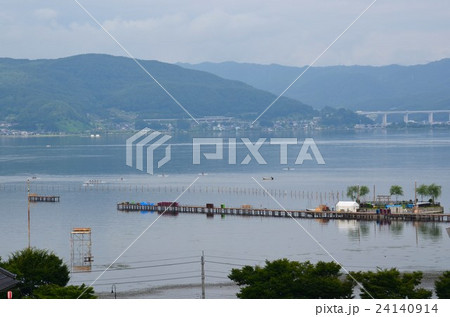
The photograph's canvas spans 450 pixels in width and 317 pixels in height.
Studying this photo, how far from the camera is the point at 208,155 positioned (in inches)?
3319

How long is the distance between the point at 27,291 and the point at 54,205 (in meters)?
26.7

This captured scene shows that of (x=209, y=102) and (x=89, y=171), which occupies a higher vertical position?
(x=209, y=102)

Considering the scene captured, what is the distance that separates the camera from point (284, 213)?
37.2 m

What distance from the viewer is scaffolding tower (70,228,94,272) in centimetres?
2423

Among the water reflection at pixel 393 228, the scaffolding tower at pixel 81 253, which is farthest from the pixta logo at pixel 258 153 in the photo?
the scaffolding tower at pixel 81 253

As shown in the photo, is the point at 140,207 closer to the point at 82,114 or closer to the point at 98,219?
the point at 98,219

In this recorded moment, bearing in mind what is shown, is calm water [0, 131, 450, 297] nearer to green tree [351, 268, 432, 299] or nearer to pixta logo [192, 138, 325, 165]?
green tree [351, 268, 432, 299]

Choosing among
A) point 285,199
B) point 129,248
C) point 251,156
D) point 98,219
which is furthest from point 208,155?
point 129,248

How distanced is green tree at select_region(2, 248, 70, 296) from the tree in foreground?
13.4ft

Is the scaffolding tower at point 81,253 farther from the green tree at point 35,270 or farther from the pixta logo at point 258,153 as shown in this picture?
the pixta logo at point 258,153

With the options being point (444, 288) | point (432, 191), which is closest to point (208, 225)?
point (432, 191)


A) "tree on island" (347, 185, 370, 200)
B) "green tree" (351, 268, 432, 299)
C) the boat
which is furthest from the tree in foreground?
the boat

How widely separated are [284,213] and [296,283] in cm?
2221

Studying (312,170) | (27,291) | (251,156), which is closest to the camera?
(27,291)
